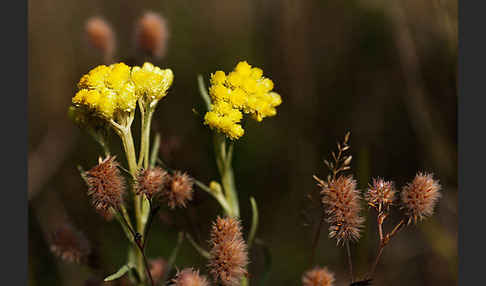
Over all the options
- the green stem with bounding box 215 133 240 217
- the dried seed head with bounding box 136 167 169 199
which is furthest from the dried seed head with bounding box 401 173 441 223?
the dried seed head with bounding box 136 167 169 199

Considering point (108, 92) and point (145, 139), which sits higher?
point (108, 92)

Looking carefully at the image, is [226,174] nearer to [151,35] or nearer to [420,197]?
[420,197]

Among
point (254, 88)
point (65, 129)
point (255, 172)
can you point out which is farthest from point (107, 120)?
point (65, 129)

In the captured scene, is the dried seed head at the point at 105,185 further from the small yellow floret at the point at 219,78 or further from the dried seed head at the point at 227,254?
the small yellow floret at the point at 219,78

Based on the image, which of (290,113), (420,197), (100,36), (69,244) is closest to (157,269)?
(69,244)

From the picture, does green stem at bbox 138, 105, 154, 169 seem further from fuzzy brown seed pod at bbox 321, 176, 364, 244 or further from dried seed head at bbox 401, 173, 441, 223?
dried seed head at bbox 401, 173, 441, 223

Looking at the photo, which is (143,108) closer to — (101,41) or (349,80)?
(101,41)
